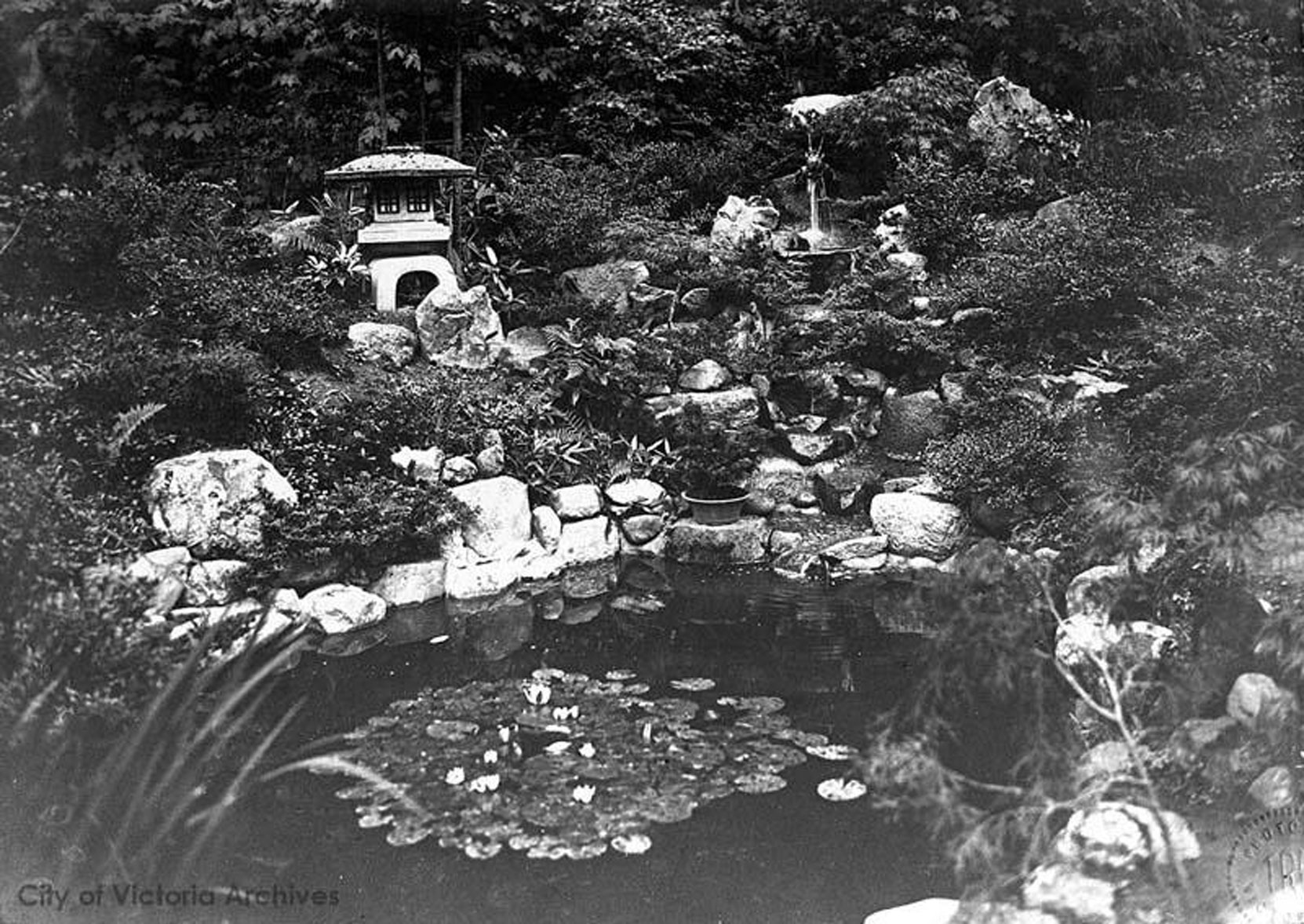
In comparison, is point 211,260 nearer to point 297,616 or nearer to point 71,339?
point 71,339

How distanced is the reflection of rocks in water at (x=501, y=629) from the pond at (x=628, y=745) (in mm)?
12

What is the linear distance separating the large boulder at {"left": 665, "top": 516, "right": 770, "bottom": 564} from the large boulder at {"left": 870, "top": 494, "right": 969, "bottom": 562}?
72cm

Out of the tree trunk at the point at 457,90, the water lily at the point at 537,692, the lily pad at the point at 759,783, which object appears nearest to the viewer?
the lily pad at the point at 759,783

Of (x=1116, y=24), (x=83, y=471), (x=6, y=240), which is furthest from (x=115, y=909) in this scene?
(x=1116, y=24)

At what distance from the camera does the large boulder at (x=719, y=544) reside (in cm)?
655

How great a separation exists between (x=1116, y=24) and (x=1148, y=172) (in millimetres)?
1145

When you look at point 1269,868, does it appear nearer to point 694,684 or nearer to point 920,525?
point 694,684

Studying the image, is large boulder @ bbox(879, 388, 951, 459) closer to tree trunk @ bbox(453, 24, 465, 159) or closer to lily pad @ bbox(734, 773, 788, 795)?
lily pad @ bbox(734, 773, 788, 795)

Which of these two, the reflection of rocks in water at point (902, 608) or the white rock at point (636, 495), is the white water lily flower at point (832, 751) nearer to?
the reflection of rocks in water at point (902, 608)

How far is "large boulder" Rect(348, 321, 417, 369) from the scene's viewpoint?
6.75 meters

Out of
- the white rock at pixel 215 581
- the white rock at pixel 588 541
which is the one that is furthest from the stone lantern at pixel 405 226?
the white rock at pixel 215 581

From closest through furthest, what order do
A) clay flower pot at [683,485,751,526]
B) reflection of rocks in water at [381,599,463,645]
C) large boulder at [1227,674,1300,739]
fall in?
large boulder at [1227,674,1300,739] < reflection of rocks in water at [381,599,463,645] < clay flower pot at [683,485,751,526]

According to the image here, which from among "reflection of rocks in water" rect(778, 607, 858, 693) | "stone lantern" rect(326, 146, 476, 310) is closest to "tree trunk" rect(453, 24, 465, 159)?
"stone lantern" rect(326, 146, 476, 310)

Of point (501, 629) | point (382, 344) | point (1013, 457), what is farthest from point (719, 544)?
point (382, 344)
